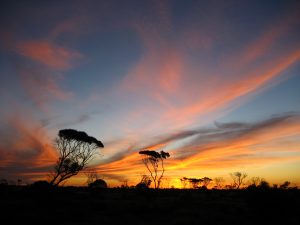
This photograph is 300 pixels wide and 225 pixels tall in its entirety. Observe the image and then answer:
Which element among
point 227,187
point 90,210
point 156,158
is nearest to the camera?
point 90,210

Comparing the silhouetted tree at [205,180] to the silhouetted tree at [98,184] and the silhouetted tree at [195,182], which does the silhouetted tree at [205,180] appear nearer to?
the silhouetted tree at [195,182]

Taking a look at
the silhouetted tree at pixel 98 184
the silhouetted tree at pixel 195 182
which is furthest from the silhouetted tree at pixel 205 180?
the silhouetted tree at pixel 98 184

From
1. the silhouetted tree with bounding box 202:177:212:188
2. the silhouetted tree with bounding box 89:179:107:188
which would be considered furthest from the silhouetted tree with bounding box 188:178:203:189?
the silhouetted tree with bounding box 89:179:107:188

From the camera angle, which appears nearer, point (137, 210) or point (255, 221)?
point (255, 221)

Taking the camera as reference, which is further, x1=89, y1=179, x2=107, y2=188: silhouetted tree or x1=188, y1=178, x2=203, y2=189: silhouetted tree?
x1=188, y1=178, x2=203, y2=189: silhouetted tree

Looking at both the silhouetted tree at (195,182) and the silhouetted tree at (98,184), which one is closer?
the silhouetted tree at (98,184)

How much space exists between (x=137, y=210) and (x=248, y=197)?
1332 centimetres

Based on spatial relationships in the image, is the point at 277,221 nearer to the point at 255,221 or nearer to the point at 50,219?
the point at 255,221

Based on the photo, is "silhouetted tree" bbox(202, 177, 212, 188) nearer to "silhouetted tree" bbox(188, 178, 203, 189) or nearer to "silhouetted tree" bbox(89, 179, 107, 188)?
"silhouetted tree" bbox(188, 178, 203, 189)

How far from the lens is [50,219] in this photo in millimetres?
24656

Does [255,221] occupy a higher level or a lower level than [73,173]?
lower

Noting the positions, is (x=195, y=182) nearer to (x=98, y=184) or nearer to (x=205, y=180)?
(x=205, y=180)

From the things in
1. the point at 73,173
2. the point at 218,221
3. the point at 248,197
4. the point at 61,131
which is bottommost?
the point at 218,221

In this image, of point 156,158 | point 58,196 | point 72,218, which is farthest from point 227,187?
point 72,218
